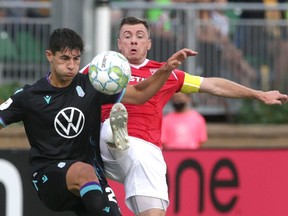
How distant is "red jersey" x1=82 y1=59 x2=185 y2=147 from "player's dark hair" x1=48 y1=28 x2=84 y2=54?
0.56 meters

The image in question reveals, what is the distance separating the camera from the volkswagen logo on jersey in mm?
8250

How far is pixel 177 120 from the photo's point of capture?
14164mm

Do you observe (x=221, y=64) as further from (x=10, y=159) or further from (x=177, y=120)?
(x=10, y=159)

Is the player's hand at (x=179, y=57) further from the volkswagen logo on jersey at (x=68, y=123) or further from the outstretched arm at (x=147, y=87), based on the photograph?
the volkswagen logo on jersey at (x=68, y=123)

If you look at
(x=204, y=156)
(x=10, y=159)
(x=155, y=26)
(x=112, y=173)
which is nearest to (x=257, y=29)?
(x=155, y=26)

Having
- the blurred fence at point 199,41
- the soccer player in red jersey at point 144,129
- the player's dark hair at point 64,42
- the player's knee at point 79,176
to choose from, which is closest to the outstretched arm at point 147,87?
the soccer player in red jersey at point 144,129

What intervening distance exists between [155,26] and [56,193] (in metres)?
6.84

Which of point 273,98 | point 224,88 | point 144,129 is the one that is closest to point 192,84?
point 224,88

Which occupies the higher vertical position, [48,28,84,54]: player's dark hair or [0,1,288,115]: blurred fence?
[48,28,84,54]: player's dark hair

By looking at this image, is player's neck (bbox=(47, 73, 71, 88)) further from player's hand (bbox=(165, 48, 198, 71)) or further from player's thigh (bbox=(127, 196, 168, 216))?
player's thigh (bbox=(127, 196, 168, 216))

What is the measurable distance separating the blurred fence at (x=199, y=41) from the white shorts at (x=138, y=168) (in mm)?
5835

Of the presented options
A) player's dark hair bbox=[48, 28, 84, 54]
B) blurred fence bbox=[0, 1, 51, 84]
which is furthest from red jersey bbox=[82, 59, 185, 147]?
blurred fence bbox=[0, 1, 51, 84]

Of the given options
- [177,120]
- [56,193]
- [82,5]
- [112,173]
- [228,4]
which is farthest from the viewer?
[228,4]

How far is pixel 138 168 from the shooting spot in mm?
8914
